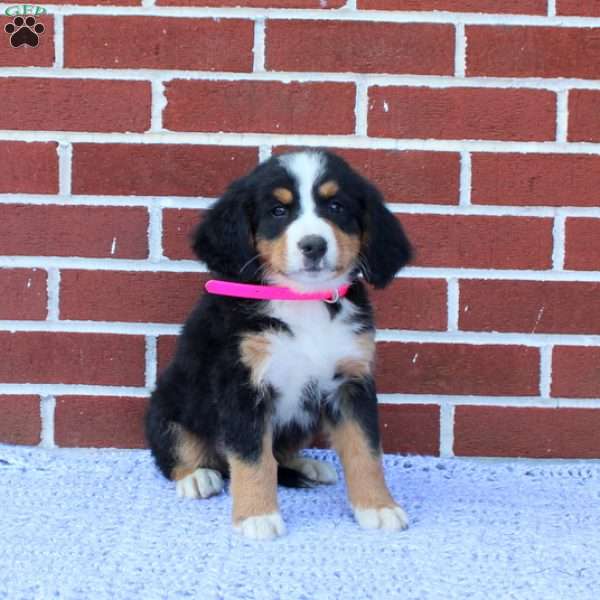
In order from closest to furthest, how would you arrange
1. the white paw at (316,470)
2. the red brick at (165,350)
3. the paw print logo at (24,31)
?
the white paw at (316,470)
the paw print logo at (24,31)
the red brick at (165,350)

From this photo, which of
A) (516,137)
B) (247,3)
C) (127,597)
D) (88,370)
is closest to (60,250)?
(88,370)

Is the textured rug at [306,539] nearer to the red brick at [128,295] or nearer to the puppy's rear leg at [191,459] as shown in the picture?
the puppy's rear leg at [191,459]

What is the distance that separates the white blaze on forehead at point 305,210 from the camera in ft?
7.04

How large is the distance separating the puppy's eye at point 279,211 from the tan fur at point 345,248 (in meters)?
0.13

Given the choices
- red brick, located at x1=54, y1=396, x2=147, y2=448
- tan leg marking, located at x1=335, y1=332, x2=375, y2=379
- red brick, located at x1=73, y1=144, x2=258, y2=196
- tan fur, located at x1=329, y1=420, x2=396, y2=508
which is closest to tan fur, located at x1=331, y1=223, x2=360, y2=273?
tan leg marking, located at x1=335, y1=332, x2=375, y2=379

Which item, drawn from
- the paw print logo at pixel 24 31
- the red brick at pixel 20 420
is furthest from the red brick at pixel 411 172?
the red brick at pixel 20 420

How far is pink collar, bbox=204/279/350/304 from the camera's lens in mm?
2326

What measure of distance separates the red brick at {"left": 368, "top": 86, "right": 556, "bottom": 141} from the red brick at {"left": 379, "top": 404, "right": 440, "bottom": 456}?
941mm

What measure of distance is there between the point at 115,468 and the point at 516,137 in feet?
5.69

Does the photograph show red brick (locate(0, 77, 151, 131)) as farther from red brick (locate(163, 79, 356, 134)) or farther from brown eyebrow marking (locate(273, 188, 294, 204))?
brown eyebrow marking (locate(273, 188, 294, 204))

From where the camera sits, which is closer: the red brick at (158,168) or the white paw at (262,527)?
the white paw at (262,527)

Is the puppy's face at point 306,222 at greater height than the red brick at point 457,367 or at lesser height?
greater

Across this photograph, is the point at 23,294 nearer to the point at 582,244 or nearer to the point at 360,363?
the point at 360,363

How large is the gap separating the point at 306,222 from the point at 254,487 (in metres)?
0.71
